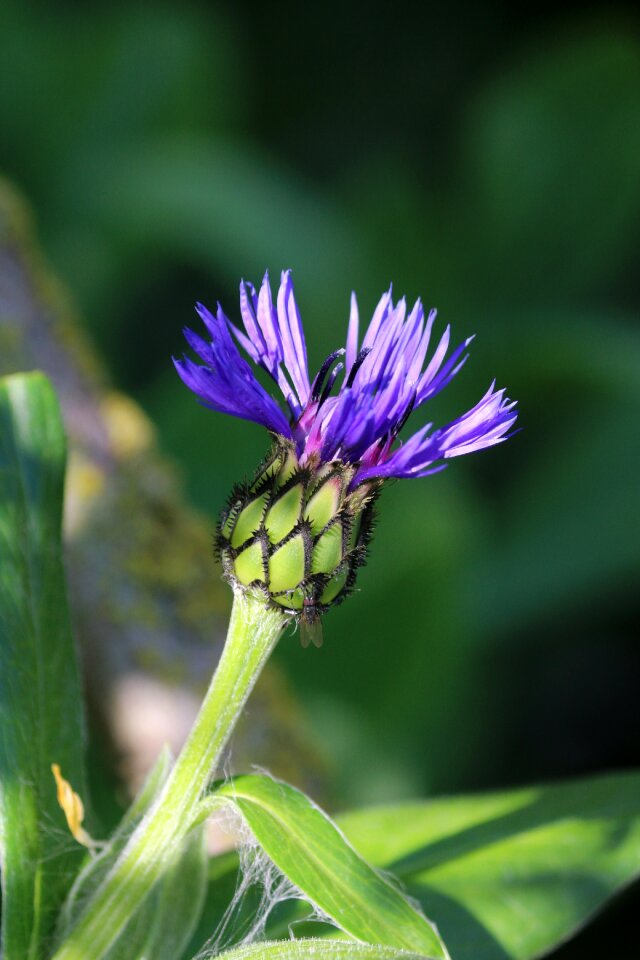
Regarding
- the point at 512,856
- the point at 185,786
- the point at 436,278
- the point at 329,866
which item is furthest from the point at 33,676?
Answer: the point at 436,278

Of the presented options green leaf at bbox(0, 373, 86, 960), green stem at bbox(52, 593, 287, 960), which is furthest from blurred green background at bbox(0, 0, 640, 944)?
green stem at bbox(52, 593, 287, 960)

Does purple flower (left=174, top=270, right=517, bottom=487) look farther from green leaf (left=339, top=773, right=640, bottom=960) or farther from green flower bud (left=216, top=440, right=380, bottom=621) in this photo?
green leaf (left=339, top=773, right=640, bottom=960)

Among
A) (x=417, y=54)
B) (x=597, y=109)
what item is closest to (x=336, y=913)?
(x=597, y=109)

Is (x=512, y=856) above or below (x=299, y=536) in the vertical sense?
below

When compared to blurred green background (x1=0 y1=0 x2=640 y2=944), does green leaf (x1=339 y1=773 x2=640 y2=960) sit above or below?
below

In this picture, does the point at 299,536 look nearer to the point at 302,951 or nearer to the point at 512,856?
the point at 302,951

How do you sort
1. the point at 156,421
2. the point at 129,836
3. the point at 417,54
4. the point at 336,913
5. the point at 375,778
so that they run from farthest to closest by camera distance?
the point at 417,54 < the point at 156,421 < the point at 375,778 < the point at 129,836 < the point at 336,913

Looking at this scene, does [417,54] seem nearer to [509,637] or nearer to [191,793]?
[509,637]
